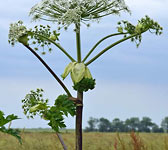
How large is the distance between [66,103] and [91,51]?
0.83m

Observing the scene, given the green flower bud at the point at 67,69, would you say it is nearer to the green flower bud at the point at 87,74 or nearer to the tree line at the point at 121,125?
the green flower bud at the point at 87,74

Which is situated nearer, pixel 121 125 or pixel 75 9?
pixel 75 9

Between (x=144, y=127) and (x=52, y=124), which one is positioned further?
(x=144, y=127)

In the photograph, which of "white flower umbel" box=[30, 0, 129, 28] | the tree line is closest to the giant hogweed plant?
"white flower umbel" box=[30, 0, 129, 28]

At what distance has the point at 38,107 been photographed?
189 inches

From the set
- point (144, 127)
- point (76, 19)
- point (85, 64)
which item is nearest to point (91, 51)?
point (85, 64)

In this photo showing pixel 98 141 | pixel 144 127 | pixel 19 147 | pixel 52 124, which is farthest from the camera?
pixel 144 127

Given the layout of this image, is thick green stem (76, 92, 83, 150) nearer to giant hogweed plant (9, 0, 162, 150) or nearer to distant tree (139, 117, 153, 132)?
giant hogweed plant (9, 0, 162, 150)

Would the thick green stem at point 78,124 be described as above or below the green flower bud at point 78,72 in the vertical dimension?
below

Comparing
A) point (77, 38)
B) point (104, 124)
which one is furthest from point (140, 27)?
point (104, 124)

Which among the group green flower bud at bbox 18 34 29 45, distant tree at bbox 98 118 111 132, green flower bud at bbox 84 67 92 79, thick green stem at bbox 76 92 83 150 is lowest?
thick green stem at bbox 76 92 83 150

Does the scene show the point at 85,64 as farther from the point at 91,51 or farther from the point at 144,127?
the point at 144,127

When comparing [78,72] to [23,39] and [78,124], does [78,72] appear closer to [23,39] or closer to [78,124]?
[78,124]

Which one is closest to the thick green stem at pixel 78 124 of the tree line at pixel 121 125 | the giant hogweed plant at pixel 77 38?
the giant hogweed plant at pixel 77 38
